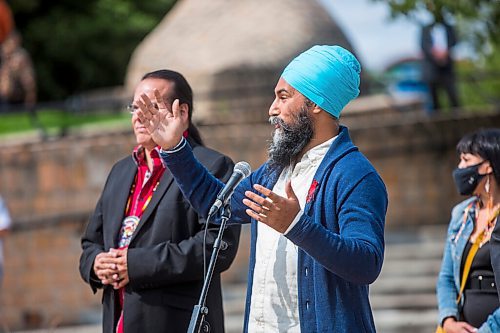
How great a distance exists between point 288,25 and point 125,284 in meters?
10.4

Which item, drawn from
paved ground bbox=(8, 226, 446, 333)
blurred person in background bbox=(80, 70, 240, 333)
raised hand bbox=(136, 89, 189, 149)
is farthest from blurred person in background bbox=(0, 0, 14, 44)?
raised hand bbox=(136, 89, 189, 149)

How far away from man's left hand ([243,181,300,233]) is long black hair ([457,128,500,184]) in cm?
207

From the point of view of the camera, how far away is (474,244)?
5473 mm

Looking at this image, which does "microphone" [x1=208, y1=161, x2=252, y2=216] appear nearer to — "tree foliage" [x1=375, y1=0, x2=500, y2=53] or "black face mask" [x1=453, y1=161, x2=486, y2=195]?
"black face mask" [x1=453, y1=161, x2=486, y2=195]

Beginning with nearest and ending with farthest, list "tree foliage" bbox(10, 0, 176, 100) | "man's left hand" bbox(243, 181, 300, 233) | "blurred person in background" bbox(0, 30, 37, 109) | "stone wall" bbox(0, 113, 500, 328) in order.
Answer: "man's left hand" bbox(243, 181, 300, 233), "stone wall" bbox(0, 113, 500, 328), "blurred person in background" bbox(0, 30, 37, 109), "tree foliage" bbox(10, 0, 176, 100)

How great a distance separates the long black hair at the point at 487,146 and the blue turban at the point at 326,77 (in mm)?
1455

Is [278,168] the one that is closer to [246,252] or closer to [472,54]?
[246,252]

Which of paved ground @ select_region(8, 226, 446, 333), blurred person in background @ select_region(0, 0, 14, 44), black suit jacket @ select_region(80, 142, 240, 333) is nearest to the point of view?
black suit jacket @ select_region(80, 142, 240, 333)

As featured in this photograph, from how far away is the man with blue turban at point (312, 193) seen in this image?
3984 millimetres

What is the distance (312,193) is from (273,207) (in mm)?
484

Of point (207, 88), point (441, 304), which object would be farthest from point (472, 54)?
point (441, 304)

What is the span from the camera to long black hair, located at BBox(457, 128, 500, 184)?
→ 18.0 feet

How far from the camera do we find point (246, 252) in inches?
472

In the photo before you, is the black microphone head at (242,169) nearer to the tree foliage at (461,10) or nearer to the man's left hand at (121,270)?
the man's left hand at (121,270)
